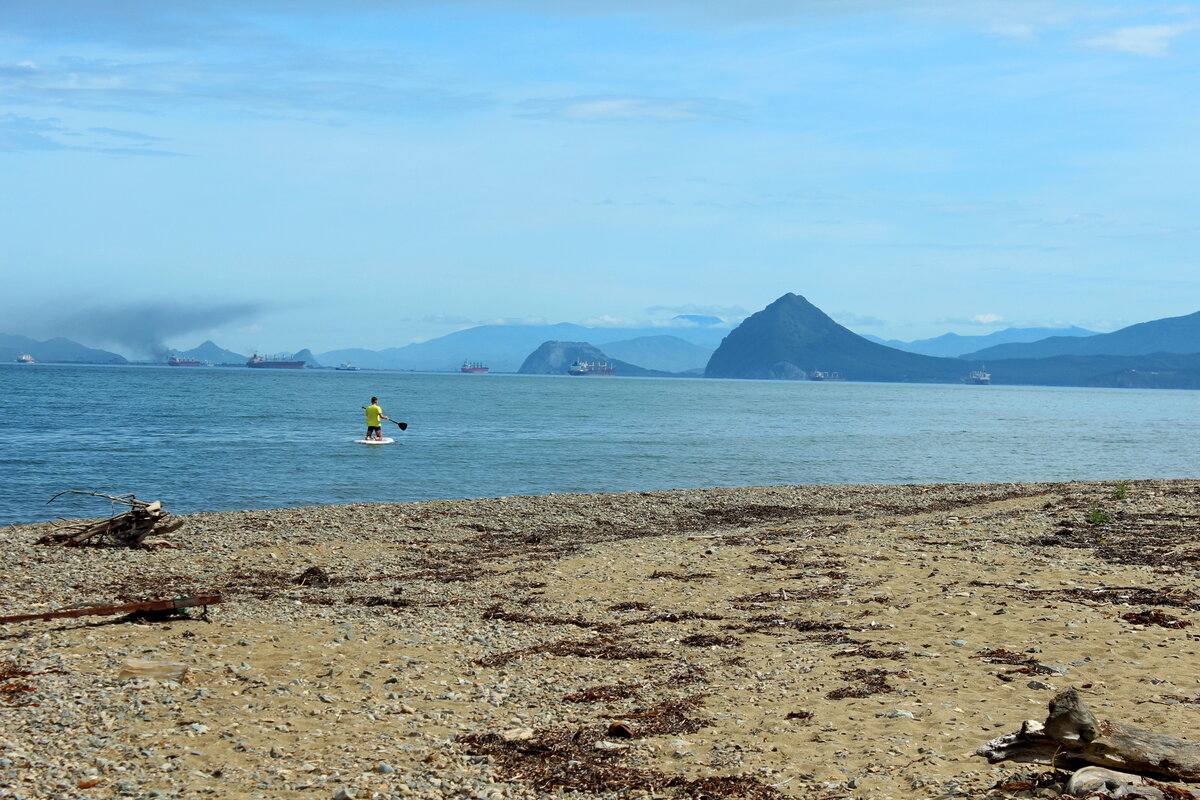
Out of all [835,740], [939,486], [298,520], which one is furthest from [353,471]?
[835,740]

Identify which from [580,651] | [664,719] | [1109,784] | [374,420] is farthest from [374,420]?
[1109,784]

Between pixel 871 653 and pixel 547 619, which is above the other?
pixel 871 653

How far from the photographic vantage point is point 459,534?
80.0 feet

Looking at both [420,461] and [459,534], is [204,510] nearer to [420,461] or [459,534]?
[459,534]

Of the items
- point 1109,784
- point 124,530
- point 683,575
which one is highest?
point 1109,784

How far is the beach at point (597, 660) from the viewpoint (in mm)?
8148

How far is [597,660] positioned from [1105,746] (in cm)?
632

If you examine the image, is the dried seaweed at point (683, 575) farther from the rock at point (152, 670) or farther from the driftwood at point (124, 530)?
the driftwood at point (124, 530)

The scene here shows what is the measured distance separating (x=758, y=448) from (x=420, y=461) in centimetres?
2346

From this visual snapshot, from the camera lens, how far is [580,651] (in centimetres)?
1235

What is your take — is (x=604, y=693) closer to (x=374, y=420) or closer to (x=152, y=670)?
(x=152, y=670)

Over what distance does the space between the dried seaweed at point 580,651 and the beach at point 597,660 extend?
54 millimetres

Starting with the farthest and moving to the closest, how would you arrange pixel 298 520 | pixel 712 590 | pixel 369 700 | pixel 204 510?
pixel 204 510 → pixel 298 520 → pixel 712 590 → pixel 369 700

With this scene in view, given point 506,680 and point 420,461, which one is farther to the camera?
point 420,461
